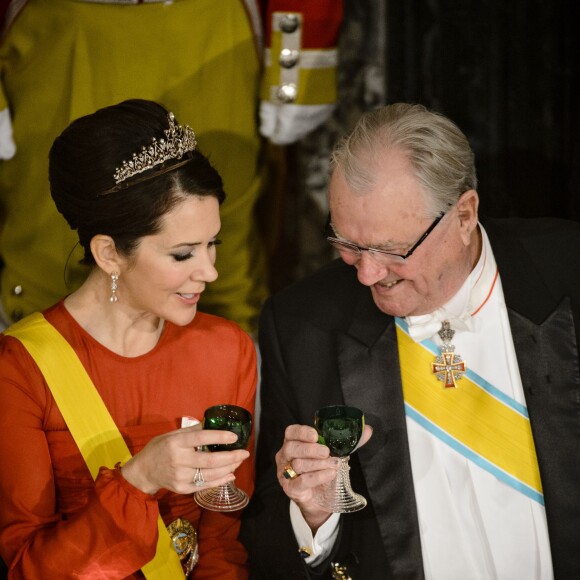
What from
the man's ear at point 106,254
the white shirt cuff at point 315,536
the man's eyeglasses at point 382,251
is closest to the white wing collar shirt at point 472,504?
the white shirt cuff at point 315,536

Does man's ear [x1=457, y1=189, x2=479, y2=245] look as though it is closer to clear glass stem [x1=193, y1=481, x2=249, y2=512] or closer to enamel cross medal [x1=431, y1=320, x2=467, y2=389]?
enamel cross medal [x1=431, y1=320, x2=467, y2=389]

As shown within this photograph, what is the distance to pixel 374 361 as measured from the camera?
265 centimetres

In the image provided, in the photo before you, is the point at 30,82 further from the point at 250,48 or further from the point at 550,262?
the point at 550,262

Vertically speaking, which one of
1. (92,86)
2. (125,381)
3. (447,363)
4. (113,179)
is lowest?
(447,363)

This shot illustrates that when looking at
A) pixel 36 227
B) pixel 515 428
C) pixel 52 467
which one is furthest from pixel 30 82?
pixel 515 428

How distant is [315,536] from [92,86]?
1456mm

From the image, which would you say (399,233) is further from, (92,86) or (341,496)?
(92,86)

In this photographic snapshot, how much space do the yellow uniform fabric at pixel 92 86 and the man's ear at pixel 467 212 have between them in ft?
3.05

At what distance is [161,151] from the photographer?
7.61 ft

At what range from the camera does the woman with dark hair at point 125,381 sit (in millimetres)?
2209

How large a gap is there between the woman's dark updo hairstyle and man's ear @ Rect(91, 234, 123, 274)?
2 cm

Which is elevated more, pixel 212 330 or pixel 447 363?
pixel 212 330

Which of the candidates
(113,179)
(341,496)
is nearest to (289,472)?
(341,496)

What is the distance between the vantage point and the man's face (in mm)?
2424
